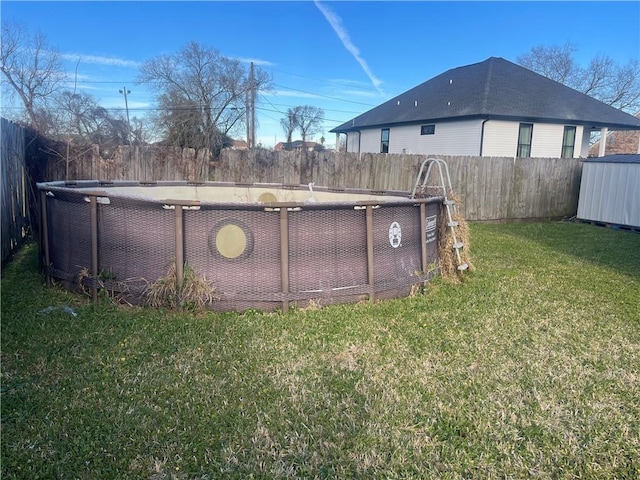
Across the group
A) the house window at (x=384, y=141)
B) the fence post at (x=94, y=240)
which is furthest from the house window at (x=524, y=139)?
the fence post at (x=94, y=240)

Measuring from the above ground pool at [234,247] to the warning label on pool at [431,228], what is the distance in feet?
2.02

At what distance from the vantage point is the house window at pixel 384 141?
2156 cm

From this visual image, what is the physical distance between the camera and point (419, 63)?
2545cm

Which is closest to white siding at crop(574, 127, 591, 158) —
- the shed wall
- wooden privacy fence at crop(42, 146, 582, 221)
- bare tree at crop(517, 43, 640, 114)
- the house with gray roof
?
the house with gray roof

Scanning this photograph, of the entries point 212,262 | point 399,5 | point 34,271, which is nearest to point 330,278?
point 212,262

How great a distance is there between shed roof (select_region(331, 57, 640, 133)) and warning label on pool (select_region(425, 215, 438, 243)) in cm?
1231

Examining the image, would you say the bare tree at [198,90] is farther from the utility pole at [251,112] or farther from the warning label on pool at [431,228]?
the warning label on pool at [431,228]

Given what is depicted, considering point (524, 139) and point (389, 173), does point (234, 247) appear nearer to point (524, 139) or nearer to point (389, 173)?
point (389, 173)

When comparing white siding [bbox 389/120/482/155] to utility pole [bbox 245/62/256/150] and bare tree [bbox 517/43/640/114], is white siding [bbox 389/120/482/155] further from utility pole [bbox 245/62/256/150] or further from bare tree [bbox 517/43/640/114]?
bare tree [bbox 517/43/640/114]

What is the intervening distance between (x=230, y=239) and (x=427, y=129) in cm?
1664

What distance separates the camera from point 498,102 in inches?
671

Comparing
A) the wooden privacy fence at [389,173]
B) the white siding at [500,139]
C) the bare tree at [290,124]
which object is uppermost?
the bare tree at [290,124]

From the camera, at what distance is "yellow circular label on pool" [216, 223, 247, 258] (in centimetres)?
423

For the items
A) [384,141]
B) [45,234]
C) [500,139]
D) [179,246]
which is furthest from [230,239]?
[384,141]
